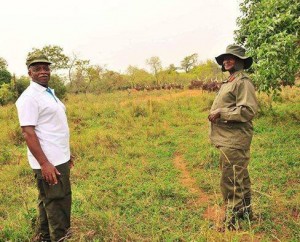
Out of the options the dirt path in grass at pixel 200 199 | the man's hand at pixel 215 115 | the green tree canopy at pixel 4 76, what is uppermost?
the green tree canopy at pixel 4 76

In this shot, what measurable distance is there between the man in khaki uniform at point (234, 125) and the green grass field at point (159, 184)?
0.32 metres

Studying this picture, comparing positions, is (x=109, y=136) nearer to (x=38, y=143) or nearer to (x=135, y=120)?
(x=135, y=120)

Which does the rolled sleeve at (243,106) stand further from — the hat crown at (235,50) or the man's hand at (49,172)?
the man's hand at (49,172)

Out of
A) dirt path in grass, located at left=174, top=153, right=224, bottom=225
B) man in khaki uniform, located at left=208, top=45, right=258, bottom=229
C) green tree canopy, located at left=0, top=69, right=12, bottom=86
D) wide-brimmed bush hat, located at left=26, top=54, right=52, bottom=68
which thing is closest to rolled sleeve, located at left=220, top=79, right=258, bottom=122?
man in khaki uniform, located at left=208, top=45, right=258, bottom=229

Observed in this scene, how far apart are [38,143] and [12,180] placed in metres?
3.44

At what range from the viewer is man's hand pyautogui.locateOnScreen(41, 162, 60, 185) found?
2701 mm

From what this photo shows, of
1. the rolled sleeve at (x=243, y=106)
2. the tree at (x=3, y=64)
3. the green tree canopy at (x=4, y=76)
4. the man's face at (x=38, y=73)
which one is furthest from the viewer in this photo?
the tree at (x=3, y=64)

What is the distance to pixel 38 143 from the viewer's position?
272cm

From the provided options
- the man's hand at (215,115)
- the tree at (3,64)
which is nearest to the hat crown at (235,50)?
the man's hand at (215,115)

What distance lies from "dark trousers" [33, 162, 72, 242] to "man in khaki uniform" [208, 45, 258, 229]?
1.59 meters

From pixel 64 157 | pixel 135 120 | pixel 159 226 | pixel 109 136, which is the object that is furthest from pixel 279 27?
pixel 135 120

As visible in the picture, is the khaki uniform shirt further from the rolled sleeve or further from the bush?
the bush

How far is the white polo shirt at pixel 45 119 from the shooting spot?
8.94 feet

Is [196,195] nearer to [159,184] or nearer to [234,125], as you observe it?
[159,184]
